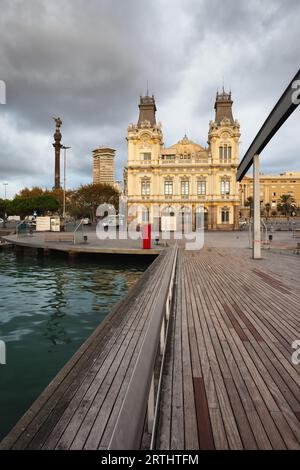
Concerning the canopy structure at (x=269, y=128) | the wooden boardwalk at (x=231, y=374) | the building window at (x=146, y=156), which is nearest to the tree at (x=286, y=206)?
the building window at (x=146, y=156)

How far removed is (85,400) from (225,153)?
5645 cm

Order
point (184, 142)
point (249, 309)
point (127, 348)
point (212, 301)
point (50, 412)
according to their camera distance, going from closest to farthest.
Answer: point (50, 412)
point (127, 348)
point (249, 309)
point (212, 301)
point (184, 142)

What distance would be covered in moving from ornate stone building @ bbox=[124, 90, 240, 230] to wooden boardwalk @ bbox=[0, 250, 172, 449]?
4944 cm

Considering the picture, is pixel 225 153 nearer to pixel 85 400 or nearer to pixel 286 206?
pixel 85 400

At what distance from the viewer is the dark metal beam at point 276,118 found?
33.0 ft

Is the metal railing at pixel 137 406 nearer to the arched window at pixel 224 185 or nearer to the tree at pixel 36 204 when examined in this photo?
the arched window at pixel 224 185

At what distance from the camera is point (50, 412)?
360 cm

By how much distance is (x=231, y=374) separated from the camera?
4418 millimetres

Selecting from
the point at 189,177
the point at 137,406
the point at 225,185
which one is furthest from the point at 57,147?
the point at 137,406

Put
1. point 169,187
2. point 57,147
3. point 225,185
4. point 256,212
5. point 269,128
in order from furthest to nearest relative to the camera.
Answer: point 57,147 → point 169,187 → point 225,185 → point 256,212 → point 269,128

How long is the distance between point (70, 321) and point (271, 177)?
5254 inches

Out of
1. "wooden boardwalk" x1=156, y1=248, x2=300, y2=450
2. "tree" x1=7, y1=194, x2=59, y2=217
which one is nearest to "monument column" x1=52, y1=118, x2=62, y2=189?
"tree" x1=7, y1=194, x2=59, y2=217

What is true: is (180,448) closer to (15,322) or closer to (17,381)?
(17,381)
